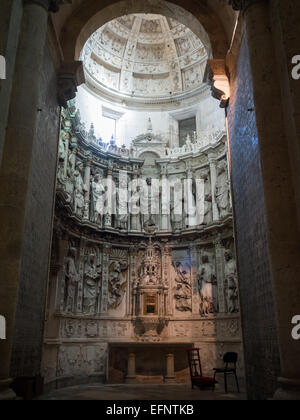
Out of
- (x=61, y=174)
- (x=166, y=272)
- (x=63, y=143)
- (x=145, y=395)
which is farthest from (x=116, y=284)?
(x=145, y=395)

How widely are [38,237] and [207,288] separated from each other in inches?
390

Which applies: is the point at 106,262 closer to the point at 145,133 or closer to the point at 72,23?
the point at 145,133

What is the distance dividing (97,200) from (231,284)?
22.5 ft

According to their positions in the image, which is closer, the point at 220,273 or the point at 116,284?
the point at 220,273

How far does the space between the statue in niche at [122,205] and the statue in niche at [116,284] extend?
1.77 meters

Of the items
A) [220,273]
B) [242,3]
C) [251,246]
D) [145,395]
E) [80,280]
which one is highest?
[242,3]

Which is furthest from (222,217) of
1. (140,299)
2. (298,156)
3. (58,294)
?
(298,156)

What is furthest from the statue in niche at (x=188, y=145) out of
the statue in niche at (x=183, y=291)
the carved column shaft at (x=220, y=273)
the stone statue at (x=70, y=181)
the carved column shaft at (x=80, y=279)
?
the carved column shaft at (x=80, y=279)

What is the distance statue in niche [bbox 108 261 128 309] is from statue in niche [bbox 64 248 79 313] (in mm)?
1975

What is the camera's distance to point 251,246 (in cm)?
823

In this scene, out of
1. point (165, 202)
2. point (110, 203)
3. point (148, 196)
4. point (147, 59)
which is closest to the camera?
point (110, 203)

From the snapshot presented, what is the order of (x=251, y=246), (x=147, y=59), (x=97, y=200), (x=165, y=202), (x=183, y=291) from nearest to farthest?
(x=251, y=246) < (x=183, y=291) < (x=97, y=200) < (x=165, y=202) < (x=147, y=59)

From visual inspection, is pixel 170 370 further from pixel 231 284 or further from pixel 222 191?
pixel 222 191

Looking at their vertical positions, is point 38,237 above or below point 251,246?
above
